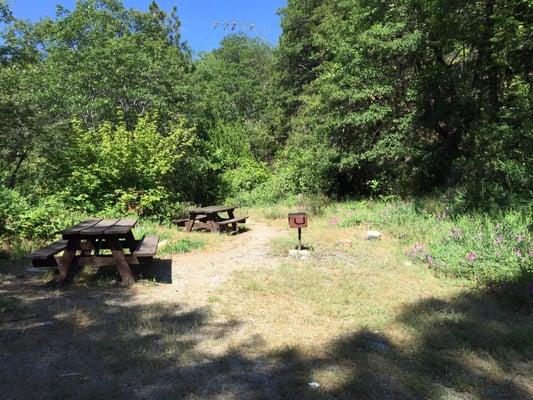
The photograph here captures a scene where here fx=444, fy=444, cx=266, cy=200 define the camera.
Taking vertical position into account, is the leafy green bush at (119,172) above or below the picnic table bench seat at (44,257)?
above

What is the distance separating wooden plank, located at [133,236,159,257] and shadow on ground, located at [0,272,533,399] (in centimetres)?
87

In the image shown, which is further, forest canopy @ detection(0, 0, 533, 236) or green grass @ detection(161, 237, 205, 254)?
forest canopy @ detection(0, 0, 533, 236)

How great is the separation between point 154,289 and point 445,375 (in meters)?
3.43

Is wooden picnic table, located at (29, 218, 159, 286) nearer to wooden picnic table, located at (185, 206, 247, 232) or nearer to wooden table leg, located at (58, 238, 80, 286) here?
wooden table leg, located at (58, 238, 80, 286)

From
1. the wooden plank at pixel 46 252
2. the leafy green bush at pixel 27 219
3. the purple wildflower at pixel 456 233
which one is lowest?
the purple wildflower at pixel 456 233

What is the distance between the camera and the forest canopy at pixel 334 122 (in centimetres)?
884

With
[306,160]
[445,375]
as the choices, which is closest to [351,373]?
[445,375]

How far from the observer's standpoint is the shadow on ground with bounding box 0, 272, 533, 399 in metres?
2.98

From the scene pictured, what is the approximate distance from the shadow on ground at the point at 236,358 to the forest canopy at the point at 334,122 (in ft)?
13.6

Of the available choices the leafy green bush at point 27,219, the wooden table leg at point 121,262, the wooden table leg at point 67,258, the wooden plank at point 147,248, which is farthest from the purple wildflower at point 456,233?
the leafy green bush at point 27,219

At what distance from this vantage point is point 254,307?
4.70 metres

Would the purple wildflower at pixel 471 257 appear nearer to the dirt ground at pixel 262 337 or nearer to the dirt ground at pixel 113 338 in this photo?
the dirt ground at pixel 262 337

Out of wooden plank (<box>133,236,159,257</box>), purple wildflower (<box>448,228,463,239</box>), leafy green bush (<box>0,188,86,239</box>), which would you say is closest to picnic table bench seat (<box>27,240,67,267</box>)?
wooden plank (<box>133,236,159,257</box>)

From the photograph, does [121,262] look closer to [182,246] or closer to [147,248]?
[147,248]
